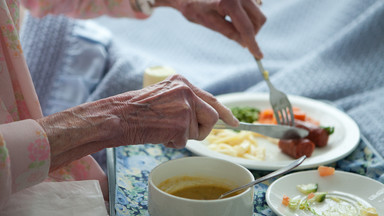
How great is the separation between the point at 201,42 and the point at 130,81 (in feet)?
2.50

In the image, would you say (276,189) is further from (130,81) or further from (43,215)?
(130,81)

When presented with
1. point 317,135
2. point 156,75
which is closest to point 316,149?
point 317,135

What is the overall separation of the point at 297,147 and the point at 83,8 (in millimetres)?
890

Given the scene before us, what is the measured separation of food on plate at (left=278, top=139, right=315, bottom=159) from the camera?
1342 mm

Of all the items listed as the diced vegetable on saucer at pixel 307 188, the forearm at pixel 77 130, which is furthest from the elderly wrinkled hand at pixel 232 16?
the forearm at pixel 77 130

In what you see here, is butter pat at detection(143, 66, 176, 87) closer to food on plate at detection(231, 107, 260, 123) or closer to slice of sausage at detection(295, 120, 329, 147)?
food on plate at detection(231, 107, 260, 123)

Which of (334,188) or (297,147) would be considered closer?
(334,188)

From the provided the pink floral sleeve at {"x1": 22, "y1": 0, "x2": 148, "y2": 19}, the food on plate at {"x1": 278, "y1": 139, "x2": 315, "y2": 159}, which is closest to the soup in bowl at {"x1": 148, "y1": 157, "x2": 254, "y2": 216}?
the food on plate at {"x1": 278, "y1": 139, "x2": 315, "y2": 159}

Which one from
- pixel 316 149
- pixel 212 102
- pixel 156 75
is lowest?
pixel 316 149

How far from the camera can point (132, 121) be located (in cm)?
95

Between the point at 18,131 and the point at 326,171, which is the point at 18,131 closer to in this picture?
the point at 18,131

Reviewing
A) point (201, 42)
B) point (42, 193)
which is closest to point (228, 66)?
point (201, 42)

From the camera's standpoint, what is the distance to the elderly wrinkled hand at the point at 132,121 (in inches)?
35.4

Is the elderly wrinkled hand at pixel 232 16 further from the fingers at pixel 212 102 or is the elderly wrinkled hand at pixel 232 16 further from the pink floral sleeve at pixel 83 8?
the fingers at pixel 212 102
